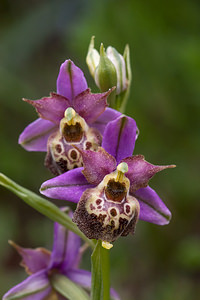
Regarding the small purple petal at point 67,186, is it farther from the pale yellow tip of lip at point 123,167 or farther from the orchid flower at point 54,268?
the orchid flower at point 54,268

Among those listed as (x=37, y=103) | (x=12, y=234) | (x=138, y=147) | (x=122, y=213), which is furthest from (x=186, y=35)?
Result: (x=122, y=213)

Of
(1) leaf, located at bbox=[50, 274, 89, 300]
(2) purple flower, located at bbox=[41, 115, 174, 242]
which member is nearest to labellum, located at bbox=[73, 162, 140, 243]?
(2) purple flower, located at bbox=[41, 115, 174, 242]

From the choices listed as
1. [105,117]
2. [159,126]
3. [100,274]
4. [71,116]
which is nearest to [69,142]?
[71,116]

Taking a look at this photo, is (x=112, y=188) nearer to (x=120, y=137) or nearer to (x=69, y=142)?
(x=120, y=137)

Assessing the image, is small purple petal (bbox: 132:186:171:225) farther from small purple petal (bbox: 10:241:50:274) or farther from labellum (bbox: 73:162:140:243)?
small purple petal (bbox: 10:241:50:274)

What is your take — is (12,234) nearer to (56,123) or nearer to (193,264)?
(193,264)

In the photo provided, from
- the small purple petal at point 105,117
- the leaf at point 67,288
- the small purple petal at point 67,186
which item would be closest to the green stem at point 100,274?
the leaf at point 67,288

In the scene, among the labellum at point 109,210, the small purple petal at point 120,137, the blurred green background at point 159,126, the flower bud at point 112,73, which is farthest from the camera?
the blurred green background at point 159,126

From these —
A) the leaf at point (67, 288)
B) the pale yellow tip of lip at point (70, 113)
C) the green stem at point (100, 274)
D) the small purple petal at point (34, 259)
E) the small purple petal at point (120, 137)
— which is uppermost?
the pale yellow tip of lip at point (70, 113)
